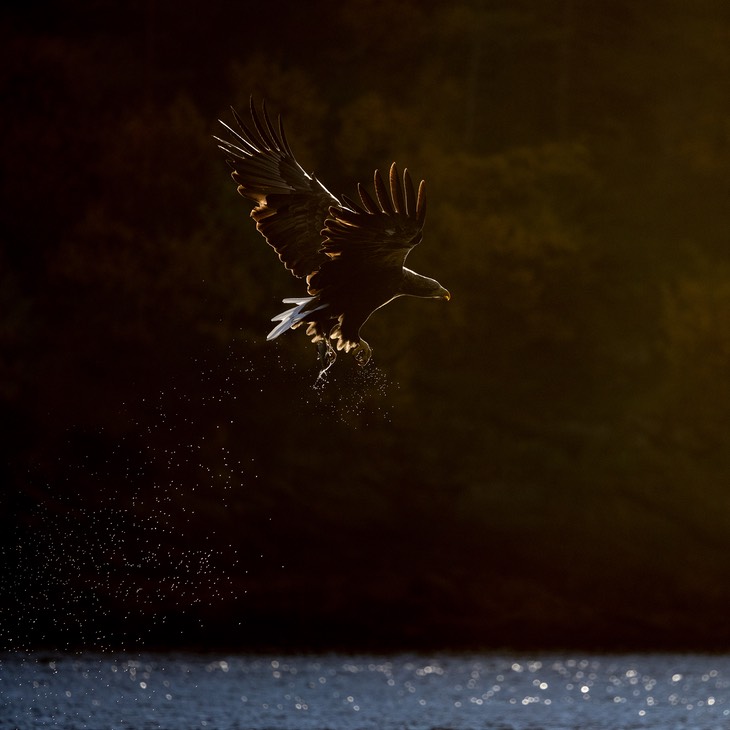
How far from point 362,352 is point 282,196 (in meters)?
0.93

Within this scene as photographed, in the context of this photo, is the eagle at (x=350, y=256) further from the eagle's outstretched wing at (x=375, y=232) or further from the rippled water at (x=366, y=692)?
the rippled water at (x=366, y=692)

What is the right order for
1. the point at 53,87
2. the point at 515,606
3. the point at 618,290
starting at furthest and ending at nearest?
the point at 618,290
the point at 515,606
the point at 53,87

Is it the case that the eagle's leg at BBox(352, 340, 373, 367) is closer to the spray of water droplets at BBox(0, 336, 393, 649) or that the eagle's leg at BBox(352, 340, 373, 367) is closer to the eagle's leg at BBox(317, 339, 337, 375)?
the eagle's leg at BBox(317, 339, 337, 375)

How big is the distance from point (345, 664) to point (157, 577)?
104 inches

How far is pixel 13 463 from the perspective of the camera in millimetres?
15992

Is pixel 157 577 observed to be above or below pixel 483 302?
below

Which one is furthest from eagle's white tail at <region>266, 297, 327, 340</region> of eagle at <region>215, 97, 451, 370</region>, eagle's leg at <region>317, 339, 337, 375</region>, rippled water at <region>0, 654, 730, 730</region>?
rippled water at <region>0, 654, 730, 730</region>

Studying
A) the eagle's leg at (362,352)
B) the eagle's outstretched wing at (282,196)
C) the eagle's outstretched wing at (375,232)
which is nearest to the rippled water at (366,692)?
the eagle's outstretched wing at (282,196)

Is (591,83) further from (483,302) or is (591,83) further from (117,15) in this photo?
(117,15)

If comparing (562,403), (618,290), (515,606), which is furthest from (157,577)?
(618,290)

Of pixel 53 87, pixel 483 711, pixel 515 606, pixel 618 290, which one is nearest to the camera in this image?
pixel 483 711

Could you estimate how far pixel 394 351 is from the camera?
17.0 metres

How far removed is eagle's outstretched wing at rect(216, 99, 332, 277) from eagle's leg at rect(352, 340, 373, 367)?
56 centimetres

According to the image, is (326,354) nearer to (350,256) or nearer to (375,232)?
(350,256)
